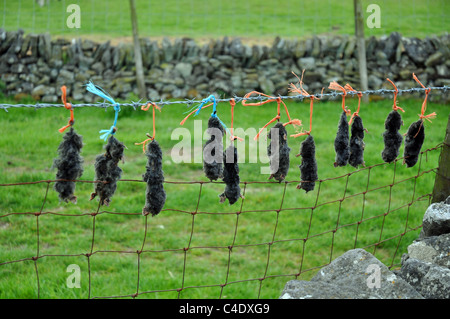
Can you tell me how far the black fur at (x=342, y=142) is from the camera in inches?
132

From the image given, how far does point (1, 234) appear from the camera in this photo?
5.82 meters

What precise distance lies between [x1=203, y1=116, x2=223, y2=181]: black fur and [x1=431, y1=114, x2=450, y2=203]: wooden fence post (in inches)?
85.3

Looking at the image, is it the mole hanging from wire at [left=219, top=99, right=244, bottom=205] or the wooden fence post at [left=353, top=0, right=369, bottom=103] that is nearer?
the mole hanging from wire at [left=219, top=99, right=244, bottom=205]

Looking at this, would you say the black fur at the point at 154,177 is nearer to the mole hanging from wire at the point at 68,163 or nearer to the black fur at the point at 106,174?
the black fur at the point at 106,174

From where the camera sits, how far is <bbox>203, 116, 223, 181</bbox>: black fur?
3.01m

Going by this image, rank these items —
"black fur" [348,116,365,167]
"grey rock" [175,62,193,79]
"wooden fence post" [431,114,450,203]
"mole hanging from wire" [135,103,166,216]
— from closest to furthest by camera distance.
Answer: "mole hanging from wire" [135,103,166,216] → "black fur" [348,116,365,167] → "wooden fence post" [431,114,450,203] → "grey rock" [175,62,193,79]

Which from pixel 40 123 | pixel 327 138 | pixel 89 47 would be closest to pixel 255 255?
pixel 327 138

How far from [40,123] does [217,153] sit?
7.03 metres

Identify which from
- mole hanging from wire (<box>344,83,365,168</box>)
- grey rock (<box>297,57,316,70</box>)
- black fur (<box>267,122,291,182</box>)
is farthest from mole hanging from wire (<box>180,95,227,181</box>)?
grey rock (<box>297,57,316,70</box>)

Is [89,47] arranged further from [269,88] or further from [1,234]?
[1,234]

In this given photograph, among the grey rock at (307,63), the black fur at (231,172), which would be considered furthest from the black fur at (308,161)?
the grey rock at (307,63)

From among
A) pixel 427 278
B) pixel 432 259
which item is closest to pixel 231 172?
pixel 427 278

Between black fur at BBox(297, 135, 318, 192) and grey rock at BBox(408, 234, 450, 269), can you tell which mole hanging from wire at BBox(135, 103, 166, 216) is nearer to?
black fur at BBox(297, 135, 318, 192)

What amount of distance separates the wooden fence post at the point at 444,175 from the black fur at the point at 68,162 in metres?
2.92
